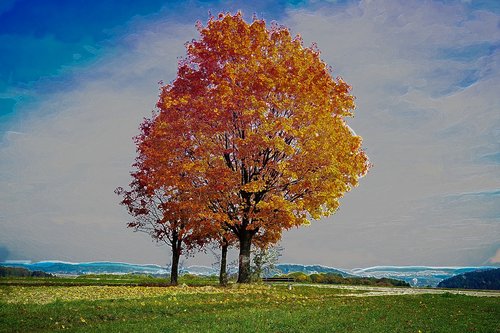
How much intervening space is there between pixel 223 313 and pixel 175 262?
1832 centimetres

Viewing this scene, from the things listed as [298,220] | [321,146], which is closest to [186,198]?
[298,220]

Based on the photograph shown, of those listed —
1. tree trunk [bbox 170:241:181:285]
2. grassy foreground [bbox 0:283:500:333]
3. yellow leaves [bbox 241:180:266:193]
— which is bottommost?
grassy foreground [bbox 0:283:500:333]

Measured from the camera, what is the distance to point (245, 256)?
29.1 m

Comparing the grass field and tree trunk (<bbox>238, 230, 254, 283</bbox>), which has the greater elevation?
tree trunk (<bbox>238, 230, 254, 283</bbox>)

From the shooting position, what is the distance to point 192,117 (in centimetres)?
2841

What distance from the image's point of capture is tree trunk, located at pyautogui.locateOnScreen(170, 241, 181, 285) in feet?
109

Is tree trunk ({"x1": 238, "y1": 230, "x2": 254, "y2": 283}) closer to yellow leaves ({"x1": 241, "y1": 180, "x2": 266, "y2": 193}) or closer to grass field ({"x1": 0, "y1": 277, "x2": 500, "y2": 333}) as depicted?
yellow leaves ({"x1": 241, "y1": 180, "x2": 266, "y2": 193})

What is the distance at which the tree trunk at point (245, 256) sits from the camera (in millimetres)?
28453

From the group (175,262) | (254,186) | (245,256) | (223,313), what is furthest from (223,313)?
(175,262)

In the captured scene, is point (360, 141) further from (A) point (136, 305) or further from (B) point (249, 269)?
(A) point (136, 305)

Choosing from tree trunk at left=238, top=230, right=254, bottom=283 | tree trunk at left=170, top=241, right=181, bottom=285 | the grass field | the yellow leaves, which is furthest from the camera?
tree trunk at left=170, top=241, right=181, bottom=285

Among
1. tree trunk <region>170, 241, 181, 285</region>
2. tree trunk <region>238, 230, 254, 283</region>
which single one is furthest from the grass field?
tree trunk <region>170, 241, 181, 285</region>

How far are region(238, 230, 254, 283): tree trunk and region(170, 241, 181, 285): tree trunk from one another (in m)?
6.22

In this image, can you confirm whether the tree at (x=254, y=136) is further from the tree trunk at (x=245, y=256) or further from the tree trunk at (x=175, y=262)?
the tree trunk at (x=175, y=262)
